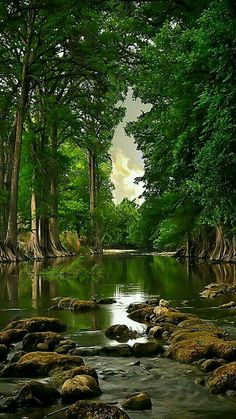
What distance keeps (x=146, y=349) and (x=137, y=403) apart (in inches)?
83.4

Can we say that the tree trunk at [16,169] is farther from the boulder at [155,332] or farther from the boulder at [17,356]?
the boulder at [17,356]

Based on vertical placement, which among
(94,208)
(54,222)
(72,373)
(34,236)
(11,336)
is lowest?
(72,373)

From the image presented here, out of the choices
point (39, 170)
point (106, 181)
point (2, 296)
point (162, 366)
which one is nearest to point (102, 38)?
point (39, 170)

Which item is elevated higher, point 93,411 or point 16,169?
point 16,169

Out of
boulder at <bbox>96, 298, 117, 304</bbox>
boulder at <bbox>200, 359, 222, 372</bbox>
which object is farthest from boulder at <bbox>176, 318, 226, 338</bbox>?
boulder at <bbox>96, 298, 117, 304</bbox>

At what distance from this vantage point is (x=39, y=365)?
5746 millimetres

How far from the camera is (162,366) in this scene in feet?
19.9

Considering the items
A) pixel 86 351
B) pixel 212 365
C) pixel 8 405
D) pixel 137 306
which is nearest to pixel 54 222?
pixel 137 306

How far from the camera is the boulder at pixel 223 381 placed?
5.02 meters

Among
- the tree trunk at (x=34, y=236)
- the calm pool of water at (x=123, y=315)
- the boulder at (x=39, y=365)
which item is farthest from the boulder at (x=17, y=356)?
the tree trunk at (x=34, y=236)

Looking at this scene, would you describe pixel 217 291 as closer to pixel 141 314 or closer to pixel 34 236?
pixel 141 314

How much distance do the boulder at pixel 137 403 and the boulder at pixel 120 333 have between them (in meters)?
3.05

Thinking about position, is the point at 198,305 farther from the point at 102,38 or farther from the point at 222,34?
the point at 102,38

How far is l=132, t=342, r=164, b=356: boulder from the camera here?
21.9 feet
